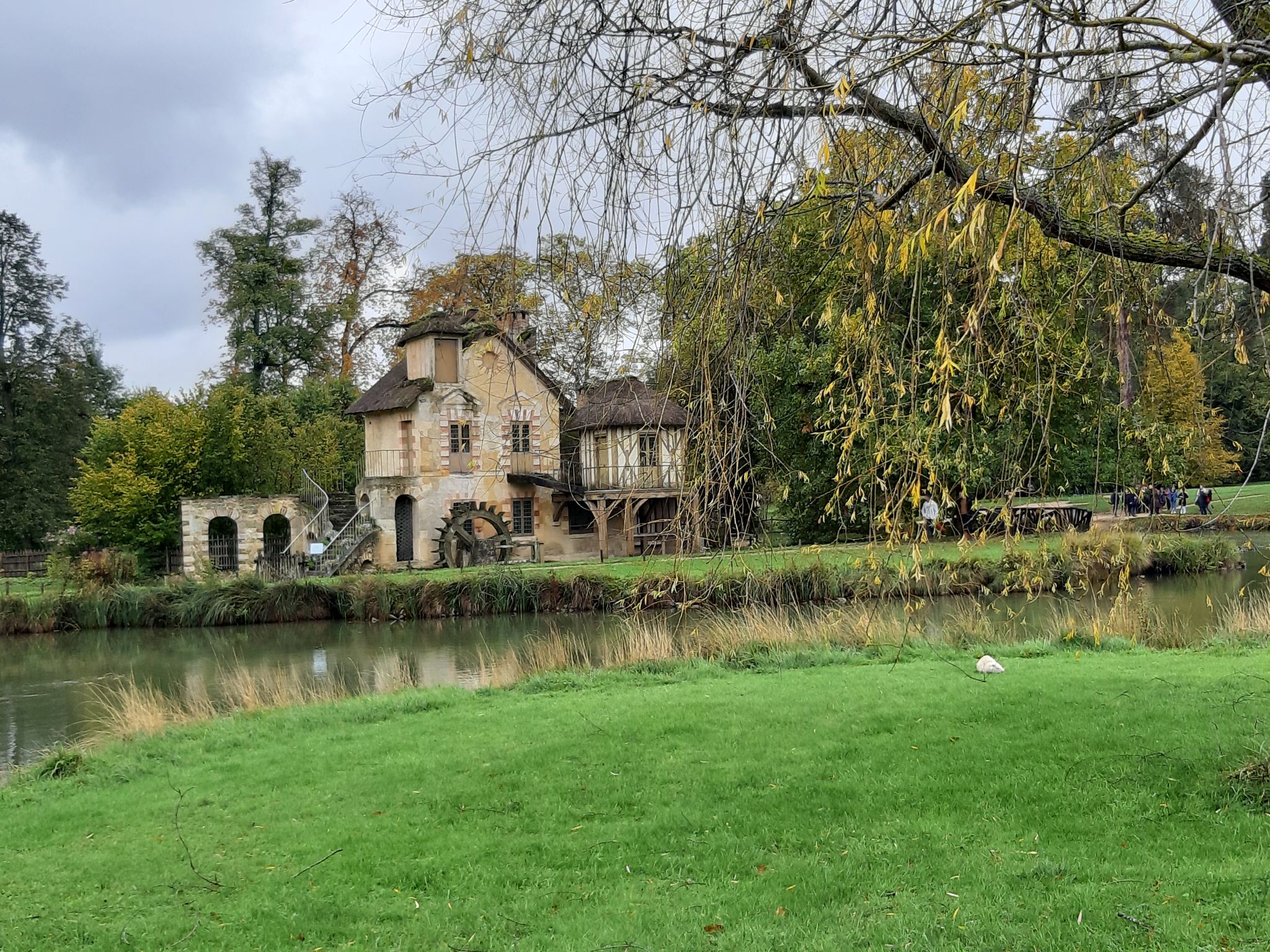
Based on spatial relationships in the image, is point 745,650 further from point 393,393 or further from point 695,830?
point 393,393

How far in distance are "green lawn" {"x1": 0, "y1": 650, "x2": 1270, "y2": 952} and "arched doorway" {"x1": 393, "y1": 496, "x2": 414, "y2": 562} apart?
20380 mm

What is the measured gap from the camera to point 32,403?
31531mm

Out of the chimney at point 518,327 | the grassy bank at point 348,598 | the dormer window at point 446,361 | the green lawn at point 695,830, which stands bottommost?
the green lawn at point 695,830

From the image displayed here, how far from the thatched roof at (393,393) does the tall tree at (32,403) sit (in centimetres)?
1010

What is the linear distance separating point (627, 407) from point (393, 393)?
81.2ft

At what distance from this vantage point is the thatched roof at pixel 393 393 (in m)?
28.0

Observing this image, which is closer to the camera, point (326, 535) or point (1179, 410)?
point (1179, 410)

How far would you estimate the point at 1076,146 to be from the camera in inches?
183

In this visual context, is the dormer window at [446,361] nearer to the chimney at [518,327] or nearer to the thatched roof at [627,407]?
the chimney at [518,327]

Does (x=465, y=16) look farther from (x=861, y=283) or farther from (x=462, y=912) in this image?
(x=462, y=912)

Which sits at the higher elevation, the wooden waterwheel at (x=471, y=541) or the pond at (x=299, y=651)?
the wooden waterwheel at (x=471, y=541)

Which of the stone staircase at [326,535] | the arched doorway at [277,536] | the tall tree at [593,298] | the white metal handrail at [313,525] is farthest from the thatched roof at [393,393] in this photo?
the tall tree at [593,298]

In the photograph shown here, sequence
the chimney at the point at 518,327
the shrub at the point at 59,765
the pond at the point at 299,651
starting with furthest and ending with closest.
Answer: the pond at the point at 299,651, the shrub at the point at 59,765, the chimney at the point at 518,327

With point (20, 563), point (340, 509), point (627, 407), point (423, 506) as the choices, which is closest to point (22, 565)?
point (20, 563)
